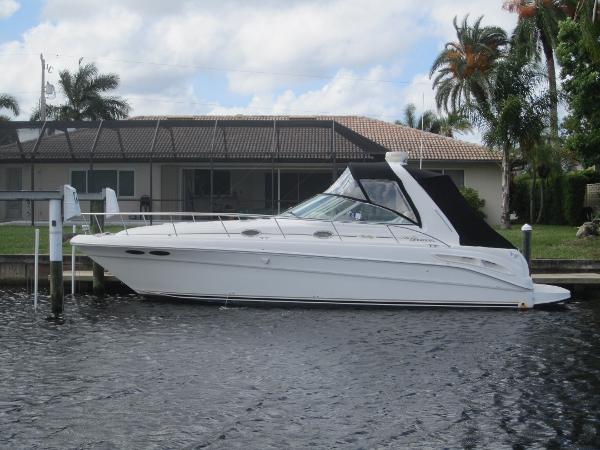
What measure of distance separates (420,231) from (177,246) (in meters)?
3.88

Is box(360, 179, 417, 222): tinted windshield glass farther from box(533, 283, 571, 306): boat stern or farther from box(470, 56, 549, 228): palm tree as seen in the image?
box(470, 56, 549, 228): palm tree

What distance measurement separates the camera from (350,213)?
13094mm

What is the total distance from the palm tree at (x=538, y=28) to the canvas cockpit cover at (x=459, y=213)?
25.0m

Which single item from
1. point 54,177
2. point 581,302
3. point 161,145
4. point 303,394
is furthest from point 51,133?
point 303,394

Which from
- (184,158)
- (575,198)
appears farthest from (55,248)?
(575,198)

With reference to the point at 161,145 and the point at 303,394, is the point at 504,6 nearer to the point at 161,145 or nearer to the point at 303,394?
the point at 161,145

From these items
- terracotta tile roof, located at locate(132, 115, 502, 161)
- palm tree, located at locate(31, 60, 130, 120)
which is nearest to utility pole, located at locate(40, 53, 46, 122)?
palm tree, located at locate(31, 60, 130, 120)

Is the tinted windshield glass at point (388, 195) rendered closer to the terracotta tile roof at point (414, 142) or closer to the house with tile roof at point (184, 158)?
the house with tile roof at point (184, 158)

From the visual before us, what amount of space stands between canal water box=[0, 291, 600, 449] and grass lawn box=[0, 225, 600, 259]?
14.9 ft

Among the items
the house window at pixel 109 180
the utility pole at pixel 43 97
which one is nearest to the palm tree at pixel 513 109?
the house window at pixel 109 180

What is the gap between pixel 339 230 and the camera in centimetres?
1281

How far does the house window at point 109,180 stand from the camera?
93.7 feet

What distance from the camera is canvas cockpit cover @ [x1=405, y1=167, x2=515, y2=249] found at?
12.9 meters

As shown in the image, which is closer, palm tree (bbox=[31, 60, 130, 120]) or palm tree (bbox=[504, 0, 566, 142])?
palm tree (bbox=[504, 0, 566, 142])
